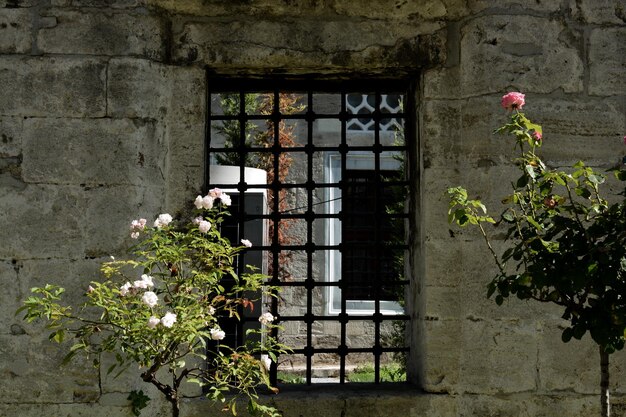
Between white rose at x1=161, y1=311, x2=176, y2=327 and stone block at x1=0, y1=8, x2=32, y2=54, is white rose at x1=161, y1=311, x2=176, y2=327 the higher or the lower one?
the lower one

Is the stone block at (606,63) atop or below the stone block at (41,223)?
atop

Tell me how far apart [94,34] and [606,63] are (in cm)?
233

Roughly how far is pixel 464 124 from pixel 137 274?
1.62 meters

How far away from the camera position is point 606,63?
3900mm

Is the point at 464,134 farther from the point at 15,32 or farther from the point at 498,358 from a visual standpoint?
the point at 15,32

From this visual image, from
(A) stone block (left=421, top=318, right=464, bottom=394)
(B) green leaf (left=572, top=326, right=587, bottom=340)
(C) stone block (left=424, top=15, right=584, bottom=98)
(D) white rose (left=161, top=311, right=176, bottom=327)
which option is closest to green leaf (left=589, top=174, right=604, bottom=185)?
→ (B) green leaf (left=572, top=326, right=587, bottom=340)

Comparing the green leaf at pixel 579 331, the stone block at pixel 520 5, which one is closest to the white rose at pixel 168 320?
the green leaf at pixel 579 331

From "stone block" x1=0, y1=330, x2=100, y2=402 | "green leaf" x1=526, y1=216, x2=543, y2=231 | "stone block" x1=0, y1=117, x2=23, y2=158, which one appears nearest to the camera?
"green leaf" x1=526, y1=216, x2=543, y2=231

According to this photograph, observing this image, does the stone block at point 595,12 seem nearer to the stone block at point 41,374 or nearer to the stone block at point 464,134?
the stone block at point 464,134

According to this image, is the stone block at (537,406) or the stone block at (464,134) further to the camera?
the stone block at (464,134)

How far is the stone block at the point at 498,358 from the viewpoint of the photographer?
3.75 meters

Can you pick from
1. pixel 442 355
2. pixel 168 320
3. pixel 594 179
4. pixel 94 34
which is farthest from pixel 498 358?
pixel 94 34

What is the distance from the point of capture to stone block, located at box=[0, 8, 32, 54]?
3824 mm

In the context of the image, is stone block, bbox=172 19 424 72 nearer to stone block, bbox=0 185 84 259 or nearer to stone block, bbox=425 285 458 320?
stone block, bbox=0 185 84 259
